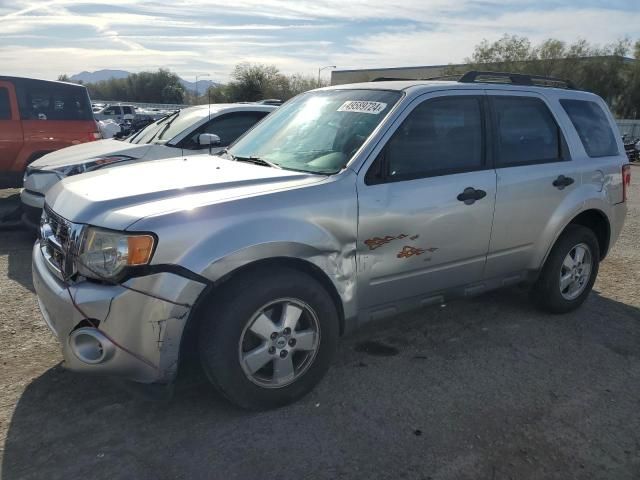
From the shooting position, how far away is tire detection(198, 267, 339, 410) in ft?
9.29

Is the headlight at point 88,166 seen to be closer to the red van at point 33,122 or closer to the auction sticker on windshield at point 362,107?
the red van at point 33,122

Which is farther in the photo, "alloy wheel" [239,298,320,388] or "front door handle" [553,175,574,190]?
"front door handle" [553,175,574,190]

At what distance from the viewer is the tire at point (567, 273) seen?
15.0ft

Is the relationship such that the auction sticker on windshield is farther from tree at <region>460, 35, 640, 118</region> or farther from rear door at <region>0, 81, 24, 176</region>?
tree at <region>460, 35, 640, 118</region>

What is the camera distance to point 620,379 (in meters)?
3.67

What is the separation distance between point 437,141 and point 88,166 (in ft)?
14.7

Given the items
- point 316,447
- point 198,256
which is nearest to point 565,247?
point 316,447

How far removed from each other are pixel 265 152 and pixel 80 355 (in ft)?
6.01

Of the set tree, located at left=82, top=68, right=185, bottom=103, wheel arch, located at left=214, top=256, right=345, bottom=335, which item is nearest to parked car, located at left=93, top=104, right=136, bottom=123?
tree, located at left=82, top=68, right=185, bottom=103

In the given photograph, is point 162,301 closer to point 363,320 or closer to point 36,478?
point 36,478

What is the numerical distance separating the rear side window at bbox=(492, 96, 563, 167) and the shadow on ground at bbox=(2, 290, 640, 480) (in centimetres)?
145

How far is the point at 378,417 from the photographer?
3.11 meters

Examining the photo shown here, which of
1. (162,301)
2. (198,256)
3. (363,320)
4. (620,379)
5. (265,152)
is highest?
(265,152)

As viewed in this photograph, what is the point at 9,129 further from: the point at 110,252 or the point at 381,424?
the point at 381,424
